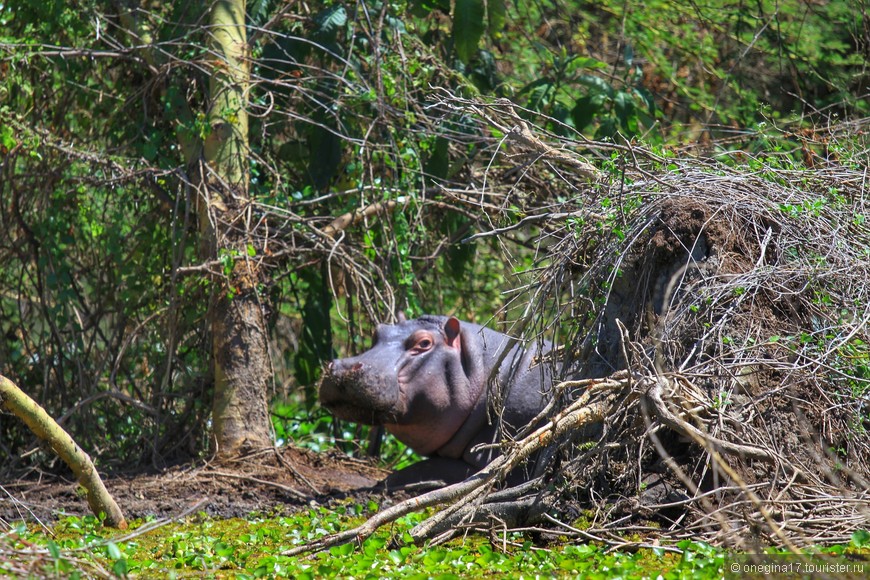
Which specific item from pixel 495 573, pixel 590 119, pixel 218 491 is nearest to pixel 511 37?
pixel 590 119

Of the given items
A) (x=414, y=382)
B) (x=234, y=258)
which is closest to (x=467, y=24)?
(x=234, y=258)

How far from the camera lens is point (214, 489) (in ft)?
16.9

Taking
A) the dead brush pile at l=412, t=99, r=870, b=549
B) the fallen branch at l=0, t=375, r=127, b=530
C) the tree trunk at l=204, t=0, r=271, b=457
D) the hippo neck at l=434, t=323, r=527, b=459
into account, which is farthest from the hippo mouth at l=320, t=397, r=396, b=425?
the fallen branch at l=0, t=375, r=127, b=530

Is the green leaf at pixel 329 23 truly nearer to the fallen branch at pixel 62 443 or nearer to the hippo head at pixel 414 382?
the hippo head at pixel 414 382

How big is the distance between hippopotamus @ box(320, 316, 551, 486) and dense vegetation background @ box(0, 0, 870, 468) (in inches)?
18.4

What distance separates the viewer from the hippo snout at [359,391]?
4996mm

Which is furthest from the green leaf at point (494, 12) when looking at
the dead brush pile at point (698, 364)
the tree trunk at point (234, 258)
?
the dead brush pile at point (698, 364)

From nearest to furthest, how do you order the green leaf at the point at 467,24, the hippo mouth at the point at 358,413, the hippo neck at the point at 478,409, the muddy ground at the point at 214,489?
the muddy ground at the point at 214,489 → the hippo mouth at the point at 358,413 → the hippo neck at the point at 478,409 → the green leaf at the point at 467,24

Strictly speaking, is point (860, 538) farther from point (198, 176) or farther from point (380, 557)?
point (198, 176)

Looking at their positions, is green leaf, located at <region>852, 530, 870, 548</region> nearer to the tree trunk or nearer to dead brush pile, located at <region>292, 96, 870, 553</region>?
dead brush pile, located at <region>292, 96, 870, 553</region>

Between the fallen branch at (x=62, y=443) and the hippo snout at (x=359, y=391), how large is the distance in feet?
3.77

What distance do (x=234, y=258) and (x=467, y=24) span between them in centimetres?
190

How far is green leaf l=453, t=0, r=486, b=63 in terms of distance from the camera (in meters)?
5.86

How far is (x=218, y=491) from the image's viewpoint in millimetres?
5129
